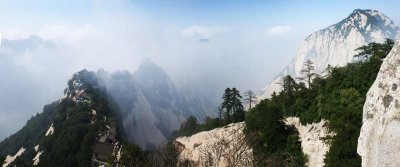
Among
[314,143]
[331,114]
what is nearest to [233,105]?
[314,143]

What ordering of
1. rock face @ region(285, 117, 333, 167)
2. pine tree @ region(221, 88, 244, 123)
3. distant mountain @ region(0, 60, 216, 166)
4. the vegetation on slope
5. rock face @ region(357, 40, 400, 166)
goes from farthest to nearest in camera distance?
distant mountain @ region(0, 60, 216, 166), pine tree @ region(221, 88, 244, 123), rock face @ region(285, 117, 333, 167), the vegetation on slope, rock face @ region(357, 40, 400, 166)

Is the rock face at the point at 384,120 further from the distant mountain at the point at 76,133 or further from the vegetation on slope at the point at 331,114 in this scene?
the distant mountain at the point at 76,133

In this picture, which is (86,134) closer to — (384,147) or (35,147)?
(35,147)

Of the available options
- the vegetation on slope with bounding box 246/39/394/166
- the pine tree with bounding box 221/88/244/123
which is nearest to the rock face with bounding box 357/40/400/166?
the vegetation on slope with bounding box 246/39/394/166

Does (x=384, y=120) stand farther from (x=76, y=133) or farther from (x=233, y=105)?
(x=76, y=133)

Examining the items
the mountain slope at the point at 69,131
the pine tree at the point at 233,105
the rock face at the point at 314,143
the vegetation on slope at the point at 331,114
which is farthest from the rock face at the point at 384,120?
the mountain slope at the point at 69,131

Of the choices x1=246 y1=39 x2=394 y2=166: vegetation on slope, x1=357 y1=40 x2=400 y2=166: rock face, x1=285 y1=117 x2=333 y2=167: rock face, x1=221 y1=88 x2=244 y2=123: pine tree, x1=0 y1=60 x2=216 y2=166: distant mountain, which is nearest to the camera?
x1=357 y1=40 x2=400 y2=166: rock face

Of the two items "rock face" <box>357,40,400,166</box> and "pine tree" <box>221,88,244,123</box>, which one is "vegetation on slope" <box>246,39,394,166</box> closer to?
"rock face" <box>357,40,400,166</box>
